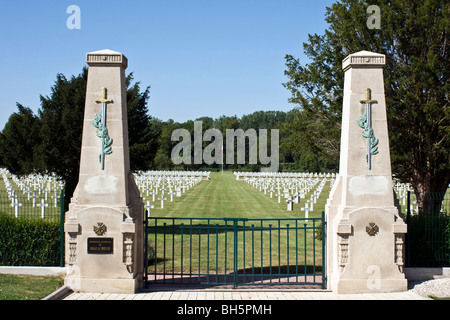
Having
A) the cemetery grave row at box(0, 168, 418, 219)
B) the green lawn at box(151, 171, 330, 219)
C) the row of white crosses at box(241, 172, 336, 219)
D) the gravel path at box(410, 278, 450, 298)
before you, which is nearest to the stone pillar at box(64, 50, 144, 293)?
the cemetery grave row at box(0, 168, 418, 219)

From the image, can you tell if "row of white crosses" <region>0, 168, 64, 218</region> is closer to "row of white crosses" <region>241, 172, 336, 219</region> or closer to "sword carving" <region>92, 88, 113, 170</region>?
"sword carving" <region>92, 88, 113, 170</region>

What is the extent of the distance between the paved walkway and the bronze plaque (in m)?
0.83

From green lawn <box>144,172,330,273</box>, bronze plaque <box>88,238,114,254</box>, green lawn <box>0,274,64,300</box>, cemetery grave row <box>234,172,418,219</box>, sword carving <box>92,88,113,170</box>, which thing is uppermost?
sword carving <box>92,88,113,170</box>

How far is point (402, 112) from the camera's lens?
44.5 ft

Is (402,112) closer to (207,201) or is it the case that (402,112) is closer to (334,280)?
(334,280)

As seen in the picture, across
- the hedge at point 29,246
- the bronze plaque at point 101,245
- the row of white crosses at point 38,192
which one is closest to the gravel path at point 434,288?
the bronze plaque at point 101,245

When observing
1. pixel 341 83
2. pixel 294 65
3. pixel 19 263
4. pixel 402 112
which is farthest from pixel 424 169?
pixel 19 263

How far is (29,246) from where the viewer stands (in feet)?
33.0

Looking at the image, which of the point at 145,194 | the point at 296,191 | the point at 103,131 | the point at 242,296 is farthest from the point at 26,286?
the point at 296,191

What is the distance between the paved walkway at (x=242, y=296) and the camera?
826 cm

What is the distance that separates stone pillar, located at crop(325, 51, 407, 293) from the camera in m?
8.65

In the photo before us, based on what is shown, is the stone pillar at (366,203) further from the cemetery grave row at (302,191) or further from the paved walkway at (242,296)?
the cemetery grave row at (302,191)

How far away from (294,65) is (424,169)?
600 cm

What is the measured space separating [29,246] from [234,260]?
4.96 m
